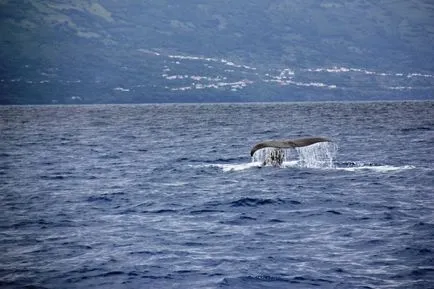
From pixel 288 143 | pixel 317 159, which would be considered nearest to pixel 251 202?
pixel 288 143

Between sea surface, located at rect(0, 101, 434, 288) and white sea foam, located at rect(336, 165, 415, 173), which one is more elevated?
white sea foam, located at rect(336, 165, 415, 173)

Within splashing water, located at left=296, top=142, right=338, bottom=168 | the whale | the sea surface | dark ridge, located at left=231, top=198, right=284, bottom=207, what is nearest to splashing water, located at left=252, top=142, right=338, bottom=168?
splashing water, located at left=296, top=142, right=338, bottom=168

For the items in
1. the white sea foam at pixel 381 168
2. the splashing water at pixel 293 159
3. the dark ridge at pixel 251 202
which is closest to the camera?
the dark ridge at pixel 251 202

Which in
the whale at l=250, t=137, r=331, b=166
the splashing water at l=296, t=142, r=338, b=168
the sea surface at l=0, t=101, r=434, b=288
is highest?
the whale at l=250, t=137, r=331, b=166

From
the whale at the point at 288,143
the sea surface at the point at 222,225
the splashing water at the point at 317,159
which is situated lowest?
the sea surface at the point at 222,225

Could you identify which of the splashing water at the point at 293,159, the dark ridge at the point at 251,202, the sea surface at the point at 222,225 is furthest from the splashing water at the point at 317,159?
the dark ridge at the point at 251,202

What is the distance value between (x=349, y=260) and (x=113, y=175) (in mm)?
23241

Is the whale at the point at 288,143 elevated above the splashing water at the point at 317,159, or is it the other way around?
the whale at the point at 288,143

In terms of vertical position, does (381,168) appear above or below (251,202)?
above

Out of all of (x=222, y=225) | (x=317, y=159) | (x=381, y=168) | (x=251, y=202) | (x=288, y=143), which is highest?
(x=288, y=143)

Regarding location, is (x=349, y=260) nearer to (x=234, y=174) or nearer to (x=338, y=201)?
(x=338, y=201)

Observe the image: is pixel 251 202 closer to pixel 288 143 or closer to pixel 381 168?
pixel 288 143

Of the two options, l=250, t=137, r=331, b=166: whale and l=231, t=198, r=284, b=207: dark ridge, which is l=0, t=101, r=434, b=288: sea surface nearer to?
l=231, t=198, r=284, b=207: dark ridge

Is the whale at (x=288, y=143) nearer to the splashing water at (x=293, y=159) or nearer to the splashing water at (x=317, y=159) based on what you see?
the splashing water at (x=293, y=159)
